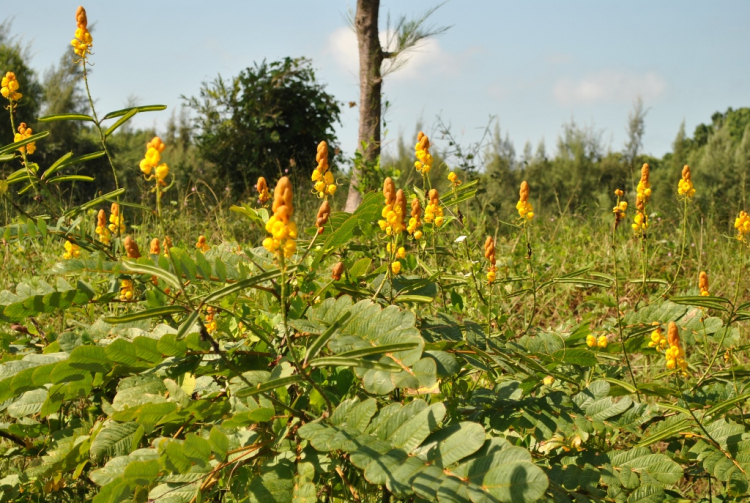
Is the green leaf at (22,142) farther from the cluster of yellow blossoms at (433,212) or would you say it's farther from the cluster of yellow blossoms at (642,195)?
the cluster of yellow blossoms at (642,195)

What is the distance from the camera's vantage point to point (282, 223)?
79 centimetres

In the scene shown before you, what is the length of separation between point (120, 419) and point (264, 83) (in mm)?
7508

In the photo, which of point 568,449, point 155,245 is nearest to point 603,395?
point 568,449

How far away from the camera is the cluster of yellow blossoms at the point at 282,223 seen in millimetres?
782

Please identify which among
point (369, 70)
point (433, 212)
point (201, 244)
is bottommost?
point (201, 244)

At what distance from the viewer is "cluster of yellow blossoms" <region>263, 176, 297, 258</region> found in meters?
0.78

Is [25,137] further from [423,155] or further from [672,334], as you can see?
[672,334]

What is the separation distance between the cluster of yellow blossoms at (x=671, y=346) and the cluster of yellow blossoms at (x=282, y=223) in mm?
979

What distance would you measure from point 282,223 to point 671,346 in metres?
1.05

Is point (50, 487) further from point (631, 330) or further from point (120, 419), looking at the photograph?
point (631, 330)

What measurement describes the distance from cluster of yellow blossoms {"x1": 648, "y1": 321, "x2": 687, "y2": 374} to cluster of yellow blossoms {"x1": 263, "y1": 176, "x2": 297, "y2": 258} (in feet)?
3.21

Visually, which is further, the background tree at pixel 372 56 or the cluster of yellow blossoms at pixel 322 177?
the background tree at pixel 372 56

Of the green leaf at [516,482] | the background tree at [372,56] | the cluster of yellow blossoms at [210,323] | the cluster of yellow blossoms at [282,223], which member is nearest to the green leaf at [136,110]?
the cluster of yellow blossoms at [210,323]


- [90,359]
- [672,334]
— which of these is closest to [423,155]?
[672,334]
